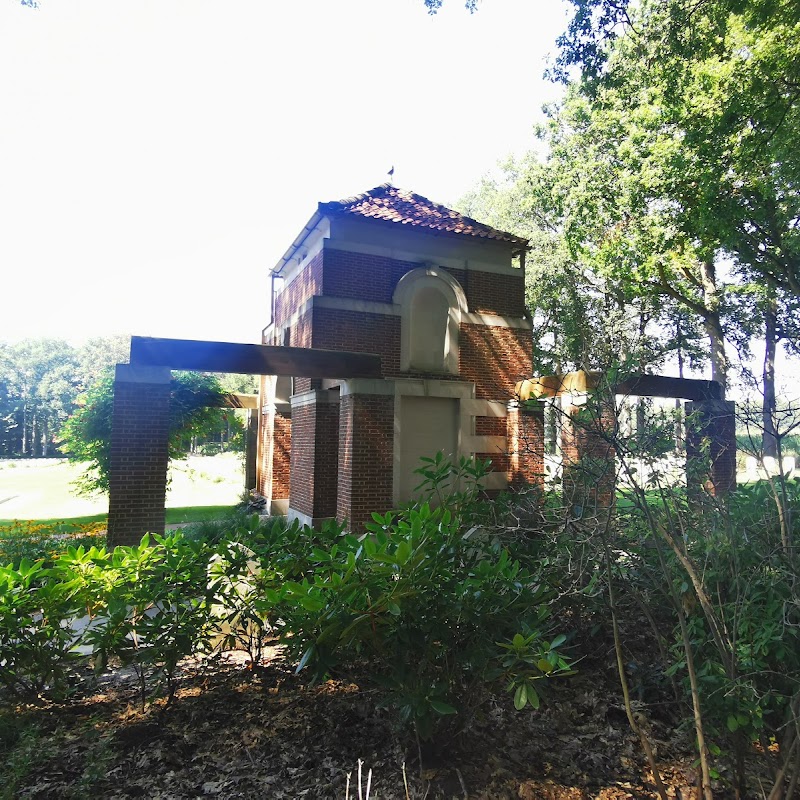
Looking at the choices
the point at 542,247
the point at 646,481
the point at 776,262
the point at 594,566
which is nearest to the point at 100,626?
the point at 594,566

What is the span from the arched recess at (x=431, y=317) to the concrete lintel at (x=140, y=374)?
5304 millimetres

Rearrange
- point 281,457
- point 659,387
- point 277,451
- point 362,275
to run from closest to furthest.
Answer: point 362,275 → point 659,387 → point 281,457 → point 277,451

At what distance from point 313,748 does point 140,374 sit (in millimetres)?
6318

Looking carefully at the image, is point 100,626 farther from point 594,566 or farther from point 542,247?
point 542,247

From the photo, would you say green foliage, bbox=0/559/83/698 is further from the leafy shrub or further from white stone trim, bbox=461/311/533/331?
white stone trim, bbox=461/311/533/331

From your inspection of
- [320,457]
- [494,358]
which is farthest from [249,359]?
[494,358]

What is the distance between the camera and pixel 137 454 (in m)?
7.98

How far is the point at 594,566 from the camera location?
381 centimetres

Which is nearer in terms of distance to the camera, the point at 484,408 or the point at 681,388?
the point at 681,388

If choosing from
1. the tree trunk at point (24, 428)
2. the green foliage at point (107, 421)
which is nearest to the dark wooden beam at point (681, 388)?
the green foliage at point (107, 421)

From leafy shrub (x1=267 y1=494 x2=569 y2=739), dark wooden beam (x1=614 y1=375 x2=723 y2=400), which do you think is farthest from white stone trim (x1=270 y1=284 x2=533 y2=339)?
leafy shrub (x1=267 y1=494 x2=569 y2=739)

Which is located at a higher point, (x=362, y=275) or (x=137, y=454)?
(x=362, y=275)

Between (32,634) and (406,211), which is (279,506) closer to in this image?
(406,211)

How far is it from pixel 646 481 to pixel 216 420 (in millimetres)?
15699
